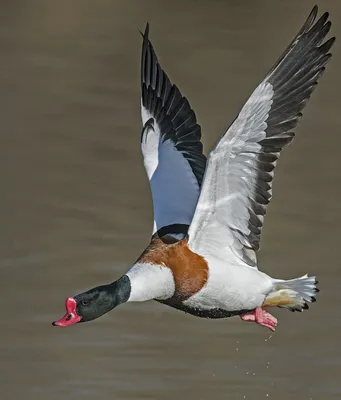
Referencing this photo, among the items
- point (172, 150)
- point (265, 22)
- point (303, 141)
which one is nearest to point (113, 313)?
point (172, 150)

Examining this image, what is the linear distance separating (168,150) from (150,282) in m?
1.37

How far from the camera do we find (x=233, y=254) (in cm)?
788

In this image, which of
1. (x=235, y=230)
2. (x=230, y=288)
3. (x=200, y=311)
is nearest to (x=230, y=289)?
(x=230, y=288)

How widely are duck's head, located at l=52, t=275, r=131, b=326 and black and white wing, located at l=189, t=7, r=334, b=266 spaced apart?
476 mm

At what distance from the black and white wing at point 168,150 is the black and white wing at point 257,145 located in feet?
1.21

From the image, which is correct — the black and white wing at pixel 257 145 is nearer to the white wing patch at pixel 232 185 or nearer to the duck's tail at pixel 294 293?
the white wing patch at pixel 232 185

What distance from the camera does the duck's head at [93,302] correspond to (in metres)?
7.27

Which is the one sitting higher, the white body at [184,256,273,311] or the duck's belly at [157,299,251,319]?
the white body at [184,256,273,311]

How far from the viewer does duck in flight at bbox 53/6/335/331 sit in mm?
7438

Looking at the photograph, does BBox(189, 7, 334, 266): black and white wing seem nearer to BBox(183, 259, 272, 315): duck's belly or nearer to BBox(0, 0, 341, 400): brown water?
BBox(183, 259, 272, 315): duck's belly

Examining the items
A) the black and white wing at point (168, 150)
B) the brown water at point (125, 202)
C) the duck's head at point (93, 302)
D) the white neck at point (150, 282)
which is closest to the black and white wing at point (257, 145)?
the white neck at point (150, 282)

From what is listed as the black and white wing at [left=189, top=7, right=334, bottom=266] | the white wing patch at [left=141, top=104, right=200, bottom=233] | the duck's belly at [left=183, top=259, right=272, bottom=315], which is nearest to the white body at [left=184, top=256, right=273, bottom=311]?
the duck's belly at [left=183, top=259, right=272, bottom=315]

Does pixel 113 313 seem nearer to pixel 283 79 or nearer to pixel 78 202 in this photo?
pixel 78 202

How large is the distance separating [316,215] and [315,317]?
2171 millimetres
